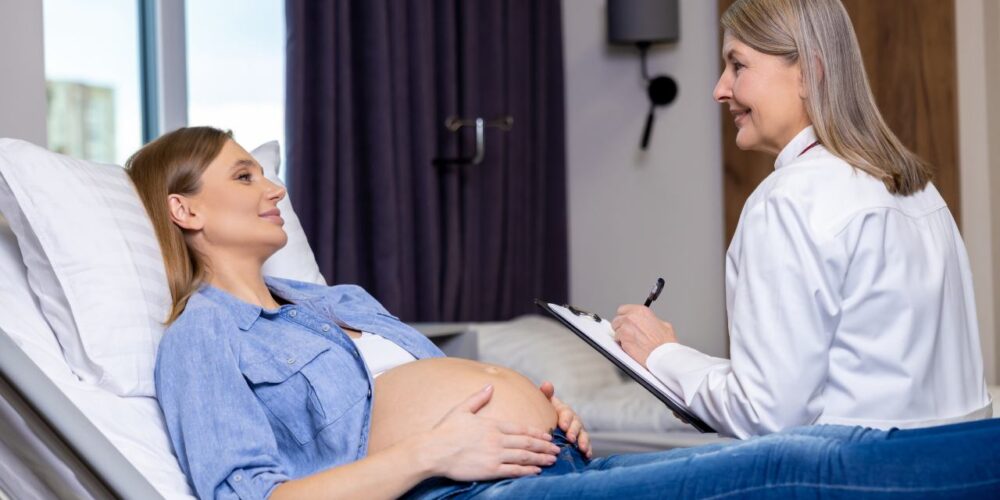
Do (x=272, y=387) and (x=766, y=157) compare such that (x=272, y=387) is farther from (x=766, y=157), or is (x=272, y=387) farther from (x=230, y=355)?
(x=766, y=157)

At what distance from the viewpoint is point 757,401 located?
141cm

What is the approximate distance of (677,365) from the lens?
156 cm

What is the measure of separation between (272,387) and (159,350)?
0.17 m

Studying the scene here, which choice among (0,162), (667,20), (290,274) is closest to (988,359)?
(667,20)

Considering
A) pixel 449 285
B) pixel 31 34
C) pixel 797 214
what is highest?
pixel 31 34

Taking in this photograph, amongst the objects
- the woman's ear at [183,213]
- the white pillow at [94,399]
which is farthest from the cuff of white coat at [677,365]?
the woman's ear at [183,213]

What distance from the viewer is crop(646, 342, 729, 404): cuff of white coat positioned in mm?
1532

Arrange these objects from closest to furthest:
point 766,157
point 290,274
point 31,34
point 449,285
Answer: point 290,274 < point 31,34 < point 449,285 < point 766,157

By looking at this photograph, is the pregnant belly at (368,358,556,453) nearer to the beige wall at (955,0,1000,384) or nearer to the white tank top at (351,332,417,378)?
the white tank top at (351,332,417,378)

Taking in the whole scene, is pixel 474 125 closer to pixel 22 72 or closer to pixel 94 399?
pixel 22 72

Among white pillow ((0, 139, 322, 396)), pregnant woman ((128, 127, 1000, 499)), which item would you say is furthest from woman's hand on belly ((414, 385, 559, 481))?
white pillow ((0, 139, 322, 396))

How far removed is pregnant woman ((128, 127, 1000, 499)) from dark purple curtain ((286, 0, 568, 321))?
1186 millimetres

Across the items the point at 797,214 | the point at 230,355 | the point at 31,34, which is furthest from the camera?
the point at 31,34

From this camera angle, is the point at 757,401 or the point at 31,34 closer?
the point at 757,401
